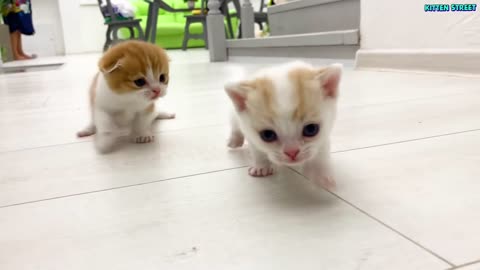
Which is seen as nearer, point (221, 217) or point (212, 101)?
point (221, 217)

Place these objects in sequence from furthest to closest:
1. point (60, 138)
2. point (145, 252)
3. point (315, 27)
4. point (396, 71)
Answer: point (315, 27), point (396, 71), point (60, 138), point (145, 252)

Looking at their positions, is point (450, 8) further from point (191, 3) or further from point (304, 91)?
point (191, 3)

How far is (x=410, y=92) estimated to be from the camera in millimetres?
1850

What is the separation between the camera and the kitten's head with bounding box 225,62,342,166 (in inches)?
31.1

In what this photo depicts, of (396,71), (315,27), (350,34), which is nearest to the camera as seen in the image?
(396,71)

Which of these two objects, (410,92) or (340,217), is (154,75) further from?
(410,92)

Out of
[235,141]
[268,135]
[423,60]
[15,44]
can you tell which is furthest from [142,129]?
[15,44]

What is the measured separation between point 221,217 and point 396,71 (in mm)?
2085

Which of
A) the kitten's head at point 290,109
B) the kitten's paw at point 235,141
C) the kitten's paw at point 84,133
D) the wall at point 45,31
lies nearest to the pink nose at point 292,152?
the kitten's head at point 290,109

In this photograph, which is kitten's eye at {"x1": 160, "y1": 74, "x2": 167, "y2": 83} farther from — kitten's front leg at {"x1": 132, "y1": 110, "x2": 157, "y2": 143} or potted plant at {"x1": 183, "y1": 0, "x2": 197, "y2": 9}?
potted plant at {"x1": 183, "y1": 0, "x2": 197, "y2": 9}

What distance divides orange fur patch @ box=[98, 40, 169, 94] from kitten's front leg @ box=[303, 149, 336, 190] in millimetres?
632

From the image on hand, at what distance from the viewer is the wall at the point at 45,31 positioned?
10.2m

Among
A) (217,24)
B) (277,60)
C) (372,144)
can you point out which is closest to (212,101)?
(372,144)

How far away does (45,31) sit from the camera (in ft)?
33.6
